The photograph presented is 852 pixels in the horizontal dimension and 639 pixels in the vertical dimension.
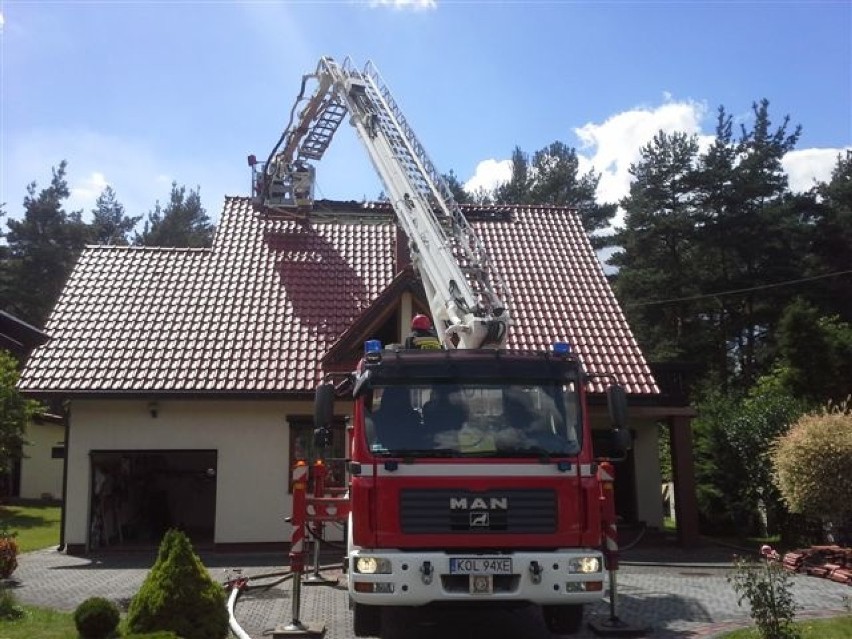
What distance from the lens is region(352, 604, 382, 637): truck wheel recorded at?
8266mm

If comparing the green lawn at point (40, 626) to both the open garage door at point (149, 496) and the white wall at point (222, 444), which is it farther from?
the open garage door at point (149, 496)

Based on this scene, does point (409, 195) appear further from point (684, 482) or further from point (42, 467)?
point (42, 467)

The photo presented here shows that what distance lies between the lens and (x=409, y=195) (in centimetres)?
1436

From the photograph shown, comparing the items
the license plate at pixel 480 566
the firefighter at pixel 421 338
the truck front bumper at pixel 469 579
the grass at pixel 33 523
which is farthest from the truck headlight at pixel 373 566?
the grass at pixel 33 523

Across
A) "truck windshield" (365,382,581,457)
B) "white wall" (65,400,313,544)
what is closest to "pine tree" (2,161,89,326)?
"white wall" (65,400,313,544)

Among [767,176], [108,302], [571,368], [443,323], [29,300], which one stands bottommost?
[571,368]

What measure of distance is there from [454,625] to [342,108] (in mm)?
13288

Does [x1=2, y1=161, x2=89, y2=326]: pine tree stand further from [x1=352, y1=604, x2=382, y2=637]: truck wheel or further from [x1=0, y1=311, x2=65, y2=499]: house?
[x1=352, y1=604, x2=382, y2=637]: truck wheel

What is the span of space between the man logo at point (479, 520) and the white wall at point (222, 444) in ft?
31.0

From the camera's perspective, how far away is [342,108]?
18859 mm

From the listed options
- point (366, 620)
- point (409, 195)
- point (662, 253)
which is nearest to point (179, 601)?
point (366, 620)

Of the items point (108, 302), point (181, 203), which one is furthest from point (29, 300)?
point (108, 302)

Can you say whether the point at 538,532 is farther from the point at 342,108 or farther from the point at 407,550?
the point at 342,108

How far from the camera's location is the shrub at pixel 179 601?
288 inches
